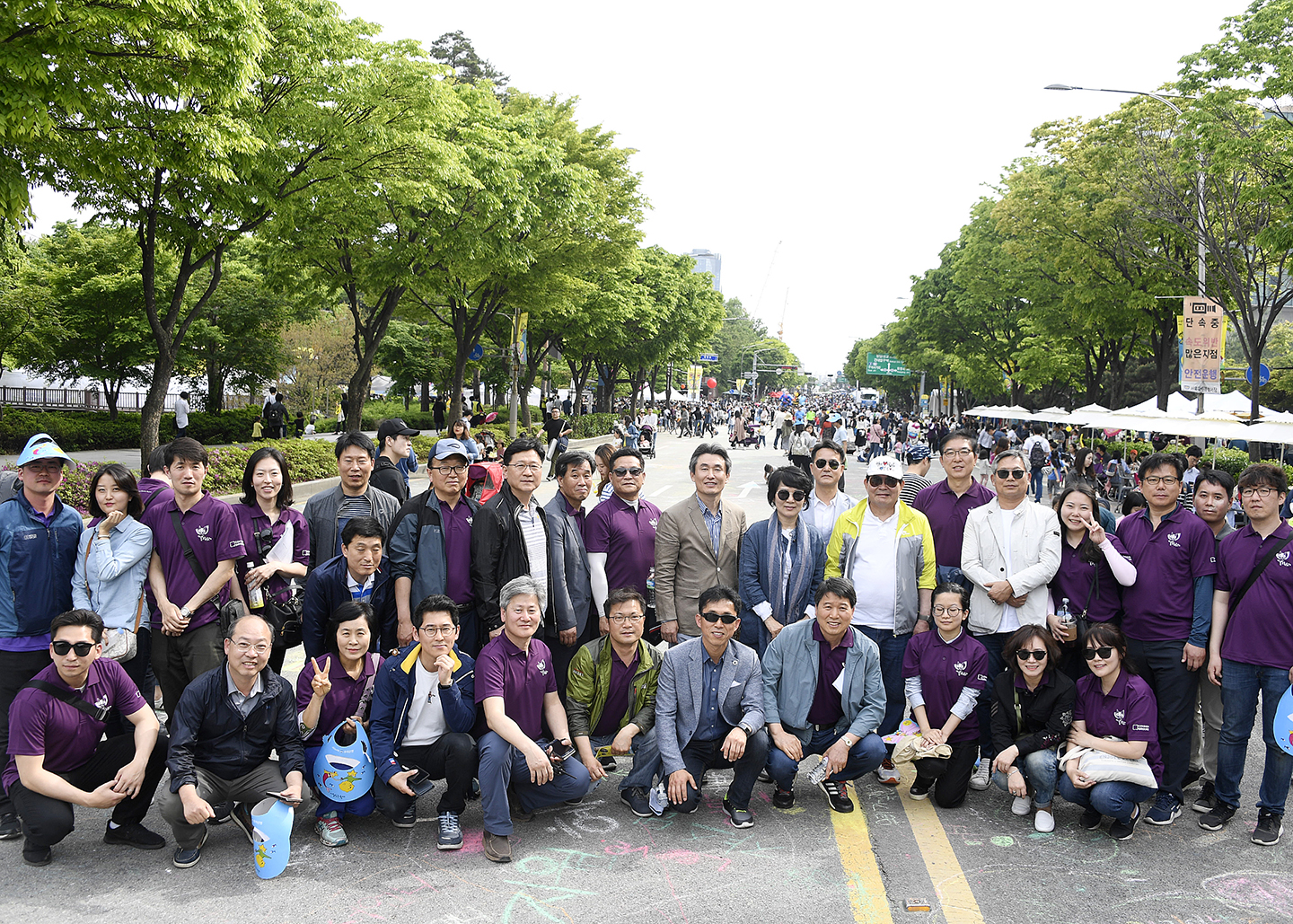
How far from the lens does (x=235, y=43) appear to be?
1057cm

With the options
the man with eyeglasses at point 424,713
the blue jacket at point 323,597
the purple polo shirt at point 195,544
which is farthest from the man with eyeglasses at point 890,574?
the purple polo shirt at point 195,544

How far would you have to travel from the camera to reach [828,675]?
5191 mm

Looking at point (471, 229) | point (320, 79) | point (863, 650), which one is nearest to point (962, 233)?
point (471, 229)

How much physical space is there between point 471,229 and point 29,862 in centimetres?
1748

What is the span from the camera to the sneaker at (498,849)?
4.45 meters

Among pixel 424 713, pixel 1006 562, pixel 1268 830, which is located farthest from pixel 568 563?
pixel 1268 830

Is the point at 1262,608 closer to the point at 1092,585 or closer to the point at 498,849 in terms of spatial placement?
the point at 1092,585

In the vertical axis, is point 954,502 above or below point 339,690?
above

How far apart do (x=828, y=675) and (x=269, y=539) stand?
3.37 m

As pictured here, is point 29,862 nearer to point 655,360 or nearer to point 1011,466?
point 1011,466

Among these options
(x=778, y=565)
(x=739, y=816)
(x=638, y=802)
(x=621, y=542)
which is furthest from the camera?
(x=621, y=542)

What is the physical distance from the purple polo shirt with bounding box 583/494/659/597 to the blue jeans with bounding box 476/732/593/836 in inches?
50.6

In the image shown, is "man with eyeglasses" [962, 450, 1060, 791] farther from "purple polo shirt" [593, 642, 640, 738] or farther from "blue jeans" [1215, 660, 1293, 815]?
"purple polo shirt" [593, 642, 640, 738]

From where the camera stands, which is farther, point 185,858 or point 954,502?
point 954,502
